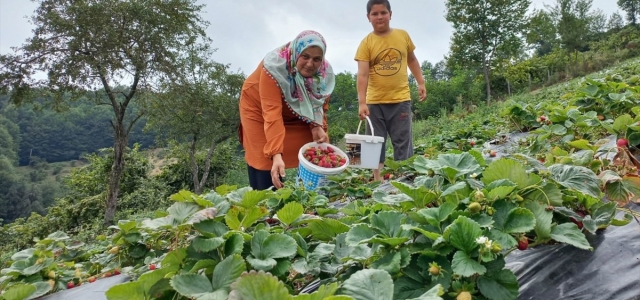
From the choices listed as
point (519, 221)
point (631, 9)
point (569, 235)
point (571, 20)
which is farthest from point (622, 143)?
point (631, 9)

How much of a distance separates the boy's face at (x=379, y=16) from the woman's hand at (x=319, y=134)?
3.23 ft

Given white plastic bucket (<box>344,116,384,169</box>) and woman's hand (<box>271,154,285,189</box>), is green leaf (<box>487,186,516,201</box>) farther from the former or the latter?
white plastic bucket (<box>344,116,384,169</box>)

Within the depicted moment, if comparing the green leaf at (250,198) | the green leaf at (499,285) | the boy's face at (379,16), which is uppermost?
the boy's face at (379,16)

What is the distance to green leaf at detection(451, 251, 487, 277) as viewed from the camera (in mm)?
741

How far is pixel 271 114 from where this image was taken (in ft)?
8.22

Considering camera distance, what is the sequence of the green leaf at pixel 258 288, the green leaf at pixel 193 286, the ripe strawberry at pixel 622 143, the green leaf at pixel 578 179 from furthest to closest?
the ripe strawberry at pixel 622 143 < the green leaf at pixel 578 179 < the green leaf at pixel 193 286 < the green leaf at pixel 258 288

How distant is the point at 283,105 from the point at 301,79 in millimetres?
200

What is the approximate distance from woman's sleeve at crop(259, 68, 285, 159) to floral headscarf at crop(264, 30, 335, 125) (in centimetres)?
5

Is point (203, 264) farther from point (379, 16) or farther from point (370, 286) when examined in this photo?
point (379, 16)

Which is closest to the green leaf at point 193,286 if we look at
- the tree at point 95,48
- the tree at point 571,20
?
the tree at point 95,48

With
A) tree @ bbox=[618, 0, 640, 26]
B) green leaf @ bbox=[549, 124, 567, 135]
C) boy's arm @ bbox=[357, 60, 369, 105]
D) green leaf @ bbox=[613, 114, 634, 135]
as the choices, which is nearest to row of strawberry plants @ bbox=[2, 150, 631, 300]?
green leaf @ bbox=[613, 114, 634, 135]

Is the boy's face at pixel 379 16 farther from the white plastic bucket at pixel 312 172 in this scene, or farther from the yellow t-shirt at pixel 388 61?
the white plastic bucket at pixel 312 172

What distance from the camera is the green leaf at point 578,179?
1097mm

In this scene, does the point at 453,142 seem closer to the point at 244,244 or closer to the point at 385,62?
the point at 385,62
